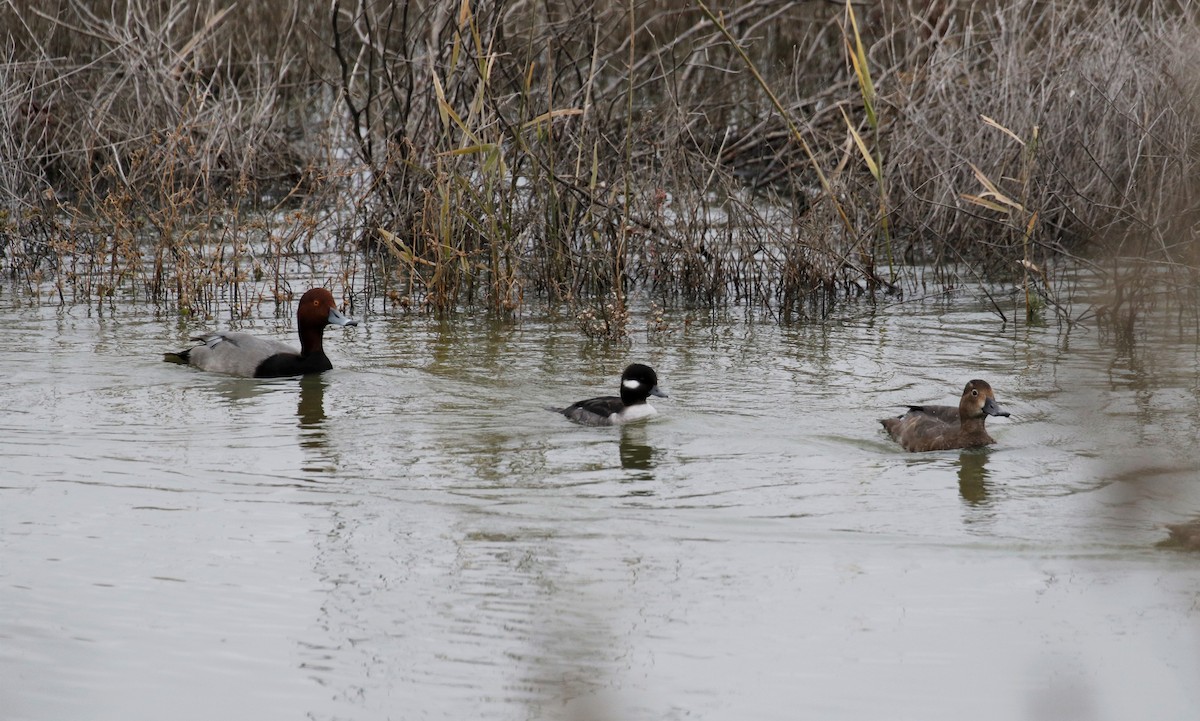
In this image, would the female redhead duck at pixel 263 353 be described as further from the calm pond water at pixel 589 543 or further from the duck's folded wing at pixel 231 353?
the calm pond water at pixel 589 543

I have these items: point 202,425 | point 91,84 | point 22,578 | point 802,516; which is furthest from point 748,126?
point 22,578

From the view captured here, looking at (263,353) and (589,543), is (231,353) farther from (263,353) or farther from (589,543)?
(589,543)

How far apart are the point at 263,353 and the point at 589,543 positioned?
440cm

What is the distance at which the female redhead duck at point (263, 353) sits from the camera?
996 centimetres

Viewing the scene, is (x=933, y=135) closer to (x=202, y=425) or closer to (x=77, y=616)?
(x=202, y=425)

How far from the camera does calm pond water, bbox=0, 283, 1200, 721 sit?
4828mm

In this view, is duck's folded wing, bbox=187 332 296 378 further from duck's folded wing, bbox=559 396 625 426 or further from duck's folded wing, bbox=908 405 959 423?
duck's folded wing, bbox=908 405 959 423

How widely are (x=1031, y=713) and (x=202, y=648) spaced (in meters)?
2.59

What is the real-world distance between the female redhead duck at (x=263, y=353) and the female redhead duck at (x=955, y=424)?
3888 mm

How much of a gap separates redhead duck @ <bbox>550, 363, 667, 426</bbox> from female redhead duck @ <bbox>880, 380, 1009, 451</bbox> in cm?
141

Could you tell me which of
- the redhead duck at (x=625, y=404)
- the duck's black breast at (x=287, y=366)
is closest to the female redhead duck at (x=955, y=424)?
the redhead duck at (x=625, y=404)

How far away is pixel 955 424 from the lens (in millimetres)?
7945

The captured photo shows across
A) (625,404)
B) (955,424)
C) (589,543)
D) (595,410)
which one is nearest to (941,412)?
(955,424)

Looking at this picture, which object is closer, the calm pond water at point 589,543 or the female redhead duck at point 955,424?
the calm pond water at point 589,543
